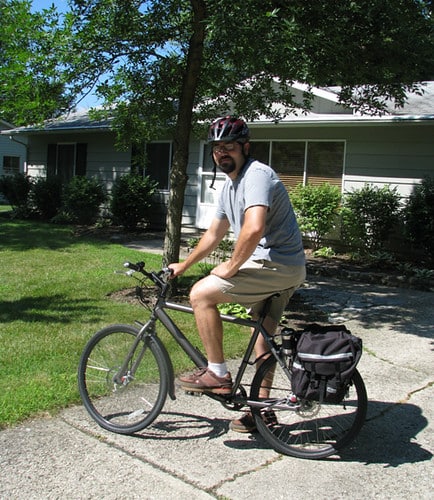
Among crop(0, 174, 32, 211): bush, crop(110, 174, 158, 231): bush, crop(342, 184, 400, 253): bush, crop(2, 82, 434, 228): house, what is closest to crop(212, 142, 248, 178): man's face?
crop(2, 82, 434, 228): house

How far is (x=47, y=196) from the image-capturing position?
55.9ft

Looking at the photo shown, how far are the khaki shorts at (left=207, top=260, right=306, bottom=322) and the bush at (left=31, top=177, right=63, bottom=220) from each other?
572 inches

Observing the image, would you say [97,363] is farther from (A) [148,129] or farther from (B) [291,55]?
(A) [148,129]

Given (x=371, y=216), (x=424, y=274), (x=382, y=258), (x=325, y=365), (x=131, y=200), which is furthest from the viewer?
(x=131, y=200)

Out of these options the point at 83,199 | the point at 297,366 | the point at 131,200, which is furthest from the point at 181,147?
the point at 83,199

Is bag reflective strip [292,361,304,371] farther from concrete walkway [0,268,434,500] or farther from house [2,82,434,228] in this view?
house [2,82,434,228]

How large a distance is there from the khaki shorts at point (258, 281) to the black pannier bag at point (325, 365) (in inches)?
14.8

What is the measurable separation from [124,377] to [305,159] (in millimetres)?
9516

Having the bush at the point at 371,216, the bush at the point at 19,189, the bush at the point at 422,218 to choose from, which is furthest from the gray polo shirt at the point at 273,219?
the bush at the point at 19,189

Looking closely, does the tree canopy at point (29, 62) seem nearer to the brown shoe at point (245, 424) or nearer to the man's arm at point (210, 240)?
the man's arm at point (210, 240)

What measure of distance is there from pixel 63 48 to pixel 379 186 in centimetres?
704

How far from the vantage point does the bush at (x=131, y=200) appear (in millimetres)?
14406

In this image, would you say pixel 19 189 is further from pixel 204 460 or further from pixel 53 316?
pixel 204 460

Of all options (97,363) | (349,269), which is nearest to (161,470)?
(97,363)
